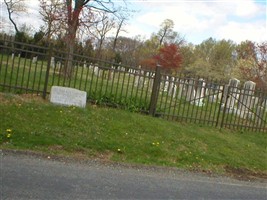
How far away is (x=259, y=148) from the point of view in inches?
365

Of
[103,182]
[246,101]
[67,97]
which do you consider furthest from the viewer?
[246,101]

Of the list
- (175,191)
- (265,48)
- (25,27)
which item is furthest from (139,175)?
(25,27)

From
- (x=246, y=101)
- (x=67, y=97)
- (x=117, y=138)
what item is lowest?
(x=117, y=138)

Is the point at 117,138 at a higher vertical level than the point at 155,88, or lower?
lower

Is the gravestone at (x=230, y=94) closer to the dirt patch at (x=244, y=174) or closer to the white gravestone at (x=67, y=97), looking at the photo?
the dirt patch at (x=244, y=174)

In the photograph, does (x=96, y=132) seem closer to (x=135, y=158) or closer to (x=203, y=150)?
(x=135, y=158)

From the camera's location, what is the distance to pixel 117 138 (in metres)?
7.36

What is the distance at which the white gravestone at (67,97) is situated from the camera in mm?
8703

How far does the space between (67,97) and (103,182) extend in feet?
14.3

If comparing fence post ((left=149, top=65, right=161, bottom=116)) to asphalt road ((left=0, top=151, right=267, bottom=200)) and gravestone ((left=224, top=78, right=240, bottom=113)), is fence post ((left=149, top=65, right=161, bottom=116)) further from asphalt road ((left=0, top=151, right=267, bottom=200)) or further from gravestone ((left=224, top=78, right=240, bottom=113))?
asphalt road ((left=0, top=151, right=267, bottom=200))

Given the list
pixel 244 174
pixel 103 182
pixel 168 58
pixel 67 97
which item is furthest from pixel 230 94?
pixel 168 58

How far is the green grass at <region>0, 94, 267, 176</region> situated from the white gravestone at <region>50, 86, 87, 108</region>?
29 centimetres

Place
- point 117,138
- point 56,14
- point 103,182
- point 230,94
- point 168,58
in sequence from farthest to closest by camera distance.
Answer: point 168,58 → point 56,14 → point 230,94 → point 117,138 → point 103,182

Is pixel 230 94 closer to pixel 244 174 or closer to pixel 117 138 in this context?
pixel 244 174
